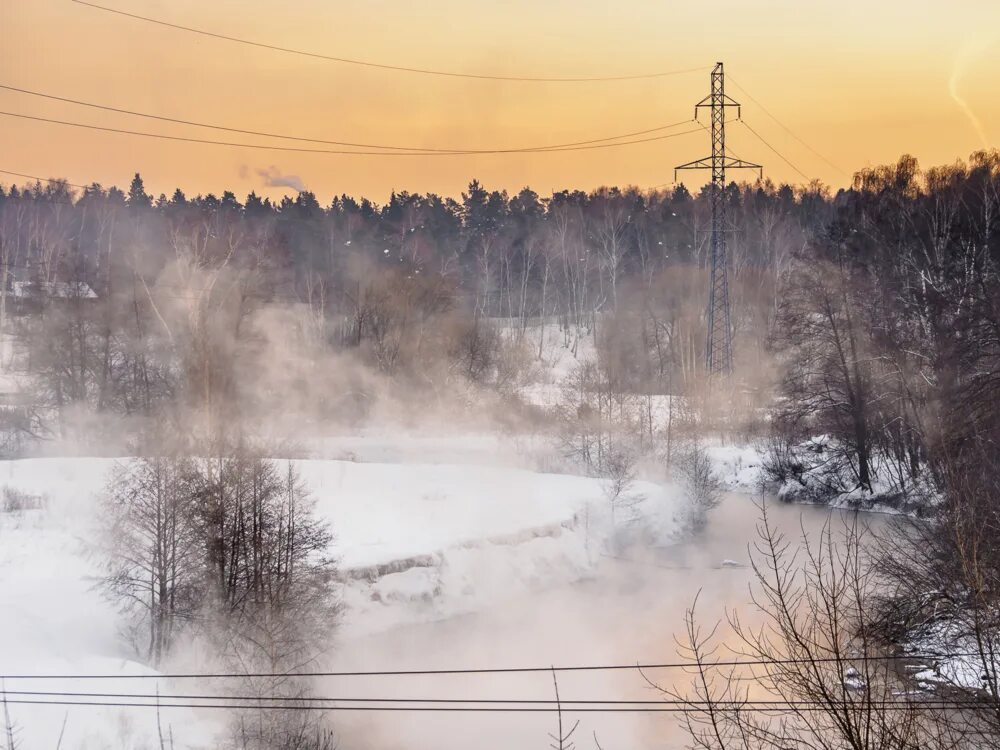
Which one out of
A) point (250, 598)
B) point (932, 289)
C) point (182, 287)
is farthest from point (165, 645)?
point (932, 289)

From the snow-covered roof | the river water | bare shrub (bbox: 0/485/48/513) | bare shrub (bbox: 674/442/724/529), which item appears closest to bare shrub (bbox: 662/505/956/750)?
the river water

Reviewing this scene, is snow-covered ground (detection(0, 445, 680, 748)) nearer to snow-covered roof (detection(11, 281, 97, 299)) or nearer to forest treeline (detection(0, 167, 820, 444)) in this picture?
forest treeline (detection(0, 167, 820, 444))

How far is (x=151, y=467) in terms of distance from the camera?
85.4ft

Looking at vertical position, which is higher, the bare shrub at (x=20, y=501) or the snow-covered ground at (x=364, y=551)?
the bare shrub at (x=20, y=501)

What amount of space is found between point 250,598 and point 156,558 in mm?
2784

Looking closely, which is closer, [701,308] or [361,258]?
[701,308]

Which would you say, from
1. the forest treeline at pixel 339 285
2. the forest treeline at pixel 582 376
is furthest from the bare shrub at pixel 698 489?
the forest treeline at pixel 339 285

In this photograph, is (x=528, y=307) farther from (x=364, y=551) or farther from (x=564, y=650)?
(x=564, y=650)

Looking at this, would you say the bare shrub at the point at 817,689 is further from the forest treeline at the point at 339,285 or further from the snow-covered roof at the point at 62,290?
the snow-covered roof at the point at 62,290

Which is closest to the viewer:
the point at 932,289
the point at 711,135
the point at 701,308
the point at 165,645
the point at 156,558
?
the point at 165,645

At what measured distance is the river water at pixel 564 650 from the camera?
1953cm

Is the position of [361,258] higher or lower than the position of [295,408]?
higher

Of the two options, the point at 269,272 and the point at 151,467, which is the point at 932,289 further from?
the point at 269,272

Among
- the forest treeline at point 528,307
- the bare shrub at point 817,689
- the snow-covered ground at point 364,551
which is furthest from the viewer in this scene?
the forest treeline at point 528,307
